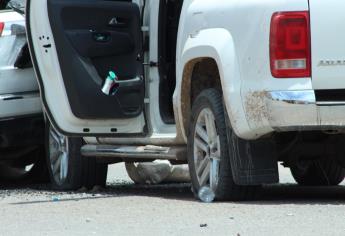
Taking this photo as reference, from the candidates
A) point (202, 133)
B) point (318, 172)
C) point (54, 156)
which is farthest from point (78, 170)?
point (202, 133)

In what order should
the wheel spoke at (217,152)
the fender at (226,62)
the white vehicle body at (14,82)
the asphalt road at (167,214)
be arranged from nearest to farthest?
the asphalt road at (167,214) → the fender at (226,62) → the wheel spoke at (217,152) → the white vehicle body at (14,82)

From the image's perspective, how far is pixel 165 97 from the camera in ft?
33.3

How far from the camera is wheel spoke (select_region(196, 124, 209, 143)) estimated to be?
9173mm

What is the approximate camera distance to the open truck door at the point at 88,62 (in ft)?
33.2

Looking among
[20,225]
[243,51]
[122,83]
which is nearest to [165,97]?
[122,83]

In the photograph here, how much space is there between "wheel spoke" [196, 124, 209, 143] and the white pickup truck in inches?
0.7

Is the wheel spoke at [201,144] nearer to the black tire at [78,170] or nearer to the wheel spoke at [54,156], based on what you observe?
the black tire at [78,170]

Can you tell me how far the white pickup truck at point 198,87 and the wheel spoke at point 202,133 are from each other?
0.02 m

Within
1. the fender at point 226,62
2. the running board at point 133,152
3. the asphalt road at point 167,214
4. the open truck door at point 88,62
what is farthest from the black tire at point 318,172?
the fender at point 226,62

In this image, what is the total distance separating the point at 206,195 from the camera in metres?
9.12

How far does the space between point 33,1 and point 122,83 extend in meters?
1.00

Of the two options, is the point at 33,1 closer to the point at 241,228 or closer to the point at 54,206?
the point at 54,206

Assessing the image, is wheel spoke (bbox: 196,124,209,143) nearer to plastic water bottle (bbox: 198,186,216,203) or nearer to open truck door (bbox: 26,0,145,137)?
plastic water bottle (bbox: 198,186,216,203)

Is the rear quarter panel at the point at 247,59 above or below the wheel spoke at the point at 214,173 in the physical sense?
above
